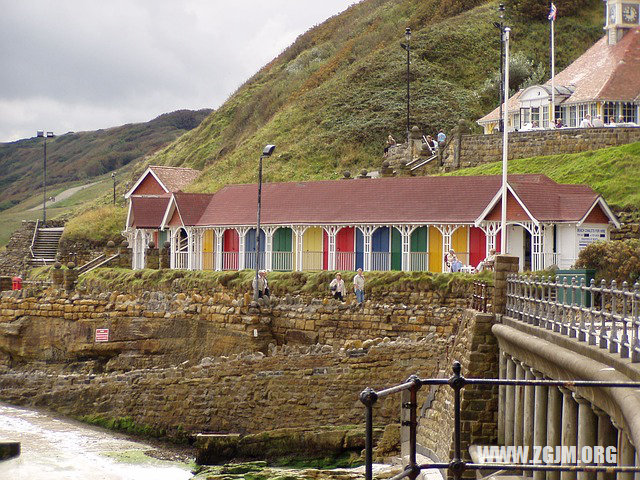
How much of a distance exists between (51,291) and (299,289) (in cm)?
1226

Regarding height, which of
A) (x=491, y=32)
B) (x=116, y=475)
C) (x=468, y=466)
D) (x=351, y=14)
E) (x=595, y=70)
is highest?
(x=351, y=14)

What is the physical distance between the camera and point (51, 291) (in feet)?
149

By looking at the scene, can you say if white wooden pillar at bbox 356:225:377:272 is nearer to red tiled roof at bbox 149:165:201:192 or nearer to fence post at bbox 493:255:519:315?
fence post at bbox 493:255:519:315

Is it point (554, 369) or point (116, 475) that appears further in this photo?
point (116, 475)

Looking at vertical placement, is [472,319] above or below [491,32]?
Answer: below

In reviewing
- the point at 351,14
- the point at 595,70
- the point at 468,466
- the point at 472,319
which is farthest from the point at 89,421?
the point at 351,14

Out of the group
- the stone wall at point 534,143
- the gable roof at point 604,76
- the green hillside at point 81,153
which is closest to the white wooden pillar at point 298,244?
the stone wall at point 534,143

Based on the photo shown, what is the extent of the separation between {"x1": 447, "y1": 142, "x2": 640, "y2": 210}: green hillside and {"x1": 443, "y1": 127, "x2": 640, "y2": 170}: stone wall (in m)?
1.52

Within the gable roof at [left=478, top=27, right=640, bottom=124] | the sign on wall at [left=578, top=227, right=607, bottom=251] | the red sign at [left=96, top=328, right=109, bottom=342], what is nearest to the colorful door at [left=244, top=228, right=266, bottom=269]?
the red sign at [left=96, top=328, right=109, bottom=342]

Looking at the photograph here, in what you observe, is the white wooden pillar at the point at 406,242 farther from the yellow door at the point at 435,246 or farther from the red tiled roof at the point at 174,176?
the red tiled roof at the point at 174,176

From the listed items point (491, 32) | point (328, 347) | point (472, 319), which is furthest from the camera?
point (491, 32)

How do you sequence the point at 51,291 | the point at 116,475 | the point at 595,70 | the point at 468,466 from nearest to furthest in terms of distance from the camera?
the point at 468,466
the point at 116,475
the point at 51,291
the point at 595,70

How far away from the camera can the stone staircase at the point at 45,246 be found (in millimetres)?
63759

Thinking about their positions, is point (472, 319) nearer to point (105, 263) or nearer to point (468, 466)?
point (468, 466)
